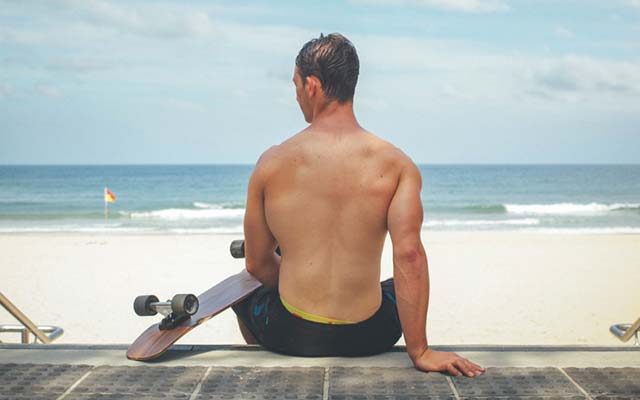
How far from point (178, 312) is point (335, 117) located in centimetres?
107

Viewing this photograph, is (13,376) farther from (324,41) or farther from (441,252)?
(441,252)

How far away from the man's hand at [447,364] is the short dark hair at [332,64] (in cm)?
111

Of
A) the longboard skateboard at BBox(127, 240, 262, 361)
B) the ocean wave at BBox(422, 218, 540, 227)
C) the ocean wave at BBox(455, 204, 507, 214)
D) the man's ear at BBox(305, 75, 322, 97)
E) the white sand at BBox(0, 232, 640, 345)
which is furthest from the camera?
the ocean wave at BBox(455, 204, 507, 214)

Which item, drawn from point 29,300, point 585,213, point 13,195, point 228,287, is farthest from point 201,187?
point 228,287

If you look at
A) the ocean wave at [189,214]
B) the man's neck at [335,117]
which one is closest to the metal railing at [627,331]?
the man's neck at [335,117]

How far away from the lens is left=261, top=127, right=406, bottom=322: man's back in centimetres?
306

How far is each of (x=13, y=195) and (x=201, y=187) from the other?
45.7 ft

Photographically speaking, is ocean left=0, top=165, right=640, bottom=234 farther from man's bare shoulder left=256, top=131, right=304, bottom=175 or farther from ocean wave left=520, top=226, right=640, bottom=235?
man's bare shoulder left=256, top=131, right=304, bottom=175

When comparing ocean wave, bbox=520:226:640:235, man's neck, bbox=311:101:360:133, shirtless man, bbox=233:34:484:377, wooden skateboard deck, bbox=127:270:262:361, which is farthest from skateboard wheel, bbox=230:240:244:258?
ocean wave, bbox=520:226:640:235

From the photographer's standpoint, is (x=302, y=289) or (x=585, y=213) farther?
(x=585, y=213)

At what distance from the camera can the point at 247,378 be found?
2977mm

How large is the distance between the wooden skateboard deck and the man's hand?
0.85 m

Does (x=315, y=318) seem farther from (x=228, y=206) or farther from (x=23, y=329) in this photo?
(x=228, y=206)

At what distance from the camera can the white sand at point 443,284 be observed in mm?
7895
